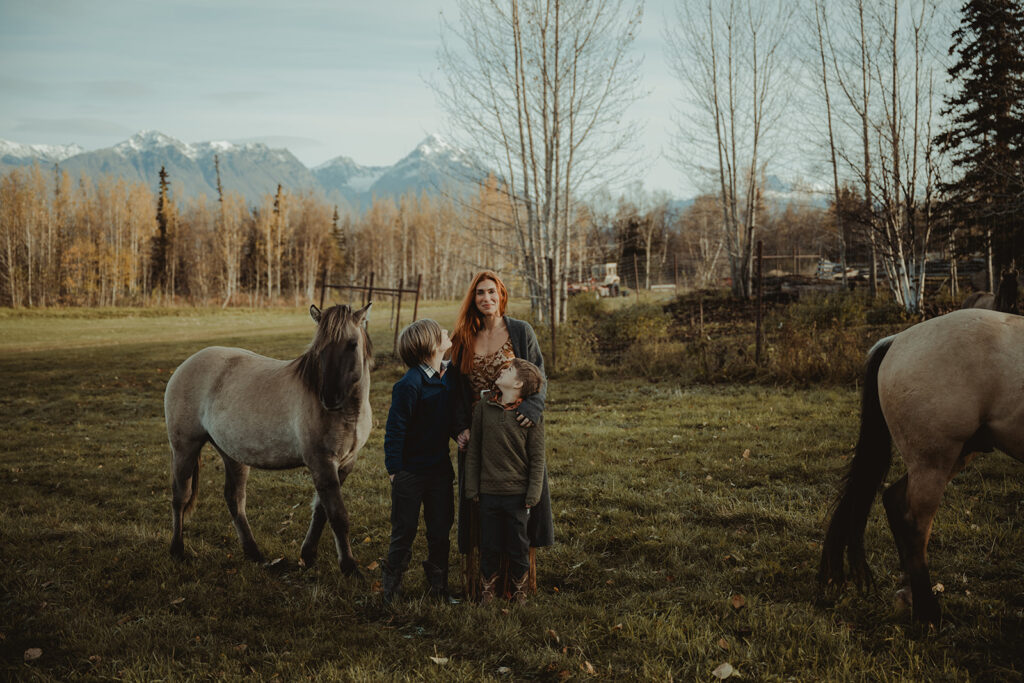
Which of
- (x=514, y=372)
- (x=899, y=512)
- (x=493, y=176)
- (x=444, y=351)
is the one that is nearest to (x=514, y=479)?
(x=514, y=372)

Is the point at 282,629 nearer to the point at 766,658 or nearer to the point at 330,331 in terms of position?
the point at 330,331

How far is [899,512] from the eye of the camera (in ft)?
10.5

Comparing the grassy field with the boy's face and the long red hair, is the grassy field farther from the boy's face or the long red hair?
the long red hair

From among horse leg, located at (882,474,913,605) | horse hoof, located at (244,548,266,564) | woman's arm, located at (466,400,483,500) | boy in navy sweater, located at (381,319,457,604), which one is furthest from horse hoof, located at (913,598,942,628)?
horse hoof, located at (244,548,266,564)

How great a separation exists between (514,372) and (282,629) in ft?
6.43

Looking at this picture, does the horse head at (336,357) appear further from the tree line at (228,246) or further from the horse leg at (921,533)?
the tree line at (228,246)

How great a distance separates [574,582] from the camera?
3.69 m

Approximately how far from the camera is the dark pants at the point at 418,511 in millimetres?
3373

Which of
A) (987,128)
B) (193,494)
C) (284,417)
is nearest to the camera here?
(284,417)

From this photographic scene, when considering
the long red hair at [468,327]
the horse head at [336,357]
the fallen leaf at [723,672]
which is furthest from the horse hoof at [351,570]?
the fallen leaf at [723,672]

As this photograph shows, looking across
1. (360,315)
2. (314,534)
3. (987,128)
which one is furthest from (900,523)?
(987,128)

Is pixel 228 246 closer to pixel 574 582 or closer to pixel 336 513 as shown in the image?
pixel 336 513

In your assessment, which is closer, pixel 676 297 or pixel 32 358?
pixel 32 358

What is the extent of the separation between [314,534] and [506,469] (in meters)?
1.80
